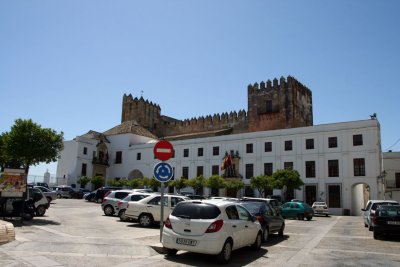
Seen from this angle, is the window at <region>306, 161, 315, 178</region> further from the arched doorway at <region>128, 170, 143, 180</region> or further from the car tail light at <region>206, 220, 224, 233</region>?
the car tail light at <region>206, 220, 224, 233</region>

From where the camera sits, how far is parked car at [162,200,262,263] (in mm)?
8398

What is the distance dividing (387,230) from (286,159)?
88.1 feet

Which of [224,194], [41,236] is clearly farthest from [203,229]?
[224,194]

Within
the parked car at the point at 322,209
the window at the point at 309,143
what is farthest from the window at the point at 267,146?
the parked car at the point at 322,209

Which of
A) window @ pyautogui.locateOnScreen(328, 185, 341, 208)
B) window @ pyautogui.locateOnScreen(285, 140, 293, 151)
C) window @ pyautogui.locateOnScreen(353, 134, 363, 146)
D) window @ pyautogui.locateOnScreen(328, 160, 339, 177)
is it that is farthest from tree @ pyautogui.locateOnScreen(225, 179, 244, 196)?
window @ pyautogui.locateOnScreen(353, 134, 363, 146)

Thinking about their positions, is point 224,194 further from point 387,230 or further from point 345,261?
point 345,261

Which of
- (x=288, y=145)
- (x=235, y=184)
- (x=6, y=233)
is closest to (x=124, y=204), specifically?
(x=6, y=233)

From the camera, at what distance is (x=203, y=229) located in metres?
8.50

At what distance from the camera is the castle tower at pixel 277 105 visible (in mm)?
51219

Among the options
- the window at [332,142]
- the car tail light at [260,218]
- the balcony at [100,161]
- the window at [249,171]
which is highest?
the window at [332,142]

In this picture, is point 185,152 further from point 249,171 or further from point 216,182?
point 216,182

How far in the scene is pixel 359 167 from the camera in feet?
117

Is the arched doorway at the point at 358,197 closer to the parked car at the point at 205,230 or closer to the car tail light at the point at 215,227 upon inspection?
the parked car at the point at 205,230

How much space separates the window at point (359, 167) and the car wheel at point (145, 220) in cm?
2626
